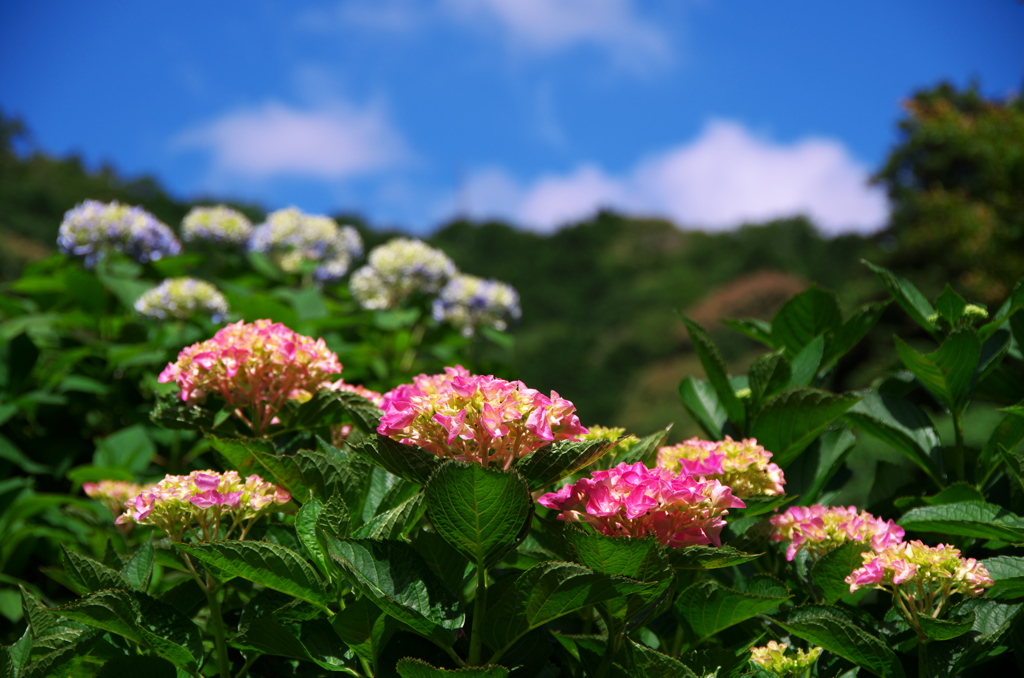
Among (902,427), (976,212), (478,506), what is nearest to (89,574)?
(478,506)

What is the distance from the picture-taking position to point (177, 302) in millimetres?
3227

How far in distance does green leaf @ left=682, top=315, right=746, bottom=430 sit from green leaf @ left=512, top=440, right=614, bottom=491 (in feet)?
2.15

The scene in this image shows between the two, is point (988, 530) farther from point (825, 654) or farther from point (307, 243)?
point (307, 243)

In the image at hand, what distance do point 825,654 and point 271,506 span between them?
959 millimetres

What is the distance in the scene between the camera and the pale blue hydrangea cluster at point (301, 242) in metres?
4.52

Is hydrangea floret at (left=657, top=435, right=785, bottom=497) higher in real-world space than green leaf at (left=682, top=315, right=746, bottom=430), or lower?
lower

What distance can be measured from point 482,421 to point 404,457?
119mm

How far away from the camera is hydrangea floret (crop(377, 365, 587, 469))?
3.54 feet

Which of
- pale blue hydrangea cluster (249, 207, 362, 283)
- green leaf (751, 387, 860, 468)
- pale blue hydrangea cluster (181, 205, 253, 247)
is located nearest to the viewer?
green leaf (751, 387, 860, 468)

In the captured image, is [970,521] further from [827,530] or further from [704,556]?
[704,556]

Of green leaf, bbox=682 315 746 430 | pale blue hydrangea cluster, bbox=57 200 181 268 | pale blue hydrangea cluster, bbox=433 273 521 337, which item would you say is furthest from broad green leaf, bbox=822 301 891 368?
pale blue hydrangea cluster, bbox=57 200 181 268

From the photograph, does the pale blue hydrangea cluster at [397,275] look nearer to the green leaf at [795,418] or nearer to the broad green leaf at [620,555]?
the green leaf at [795,418]

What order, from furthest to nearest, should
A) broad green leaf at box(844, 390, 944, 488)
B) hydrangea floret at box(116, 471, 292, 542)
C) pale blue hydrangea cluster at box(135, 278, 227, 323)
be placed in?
pale blue hydrangea cluster at box(135, 278, 227, 323) < broad green leaf at box(844, 390, 944, 488) < hydrangea floret at box(116, 471, 292, 542)

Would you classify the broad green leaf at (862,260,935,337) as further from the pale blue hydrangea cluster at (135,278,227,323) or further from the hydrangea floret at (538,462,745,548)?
the pale blue hydrangea cluster at (135,278,227,323)
